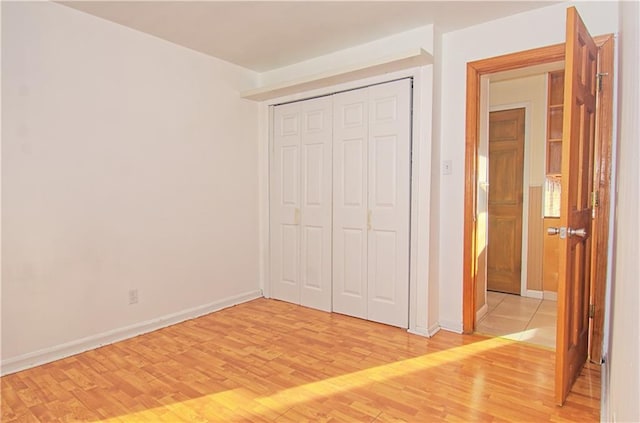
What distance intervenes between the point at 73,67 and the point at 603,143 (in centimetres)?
373

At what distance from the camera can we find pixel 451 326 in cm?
316

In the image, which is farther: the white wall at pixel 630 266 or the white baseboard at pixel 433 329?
the white baseboard at pixel 433 329

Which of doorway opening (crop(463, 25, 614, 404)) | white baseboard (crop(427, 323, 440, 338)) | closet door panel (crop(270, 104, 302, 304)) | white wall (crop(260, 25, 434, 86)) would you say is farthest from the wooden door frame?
closet door panel (crop(270, 104, 302, 304))

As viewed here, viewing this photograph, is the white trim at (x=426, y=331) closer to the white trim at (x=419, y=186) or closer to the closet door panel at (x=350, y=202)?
the white trim at (x=419, y=186)

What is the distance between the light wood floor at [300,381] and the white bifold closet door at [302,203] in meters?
0.77

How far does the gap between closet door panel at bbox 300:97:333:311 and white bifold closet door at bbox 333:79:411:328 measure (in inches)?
3.7

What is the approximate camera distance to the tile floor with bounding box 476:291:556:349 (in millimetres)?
3047

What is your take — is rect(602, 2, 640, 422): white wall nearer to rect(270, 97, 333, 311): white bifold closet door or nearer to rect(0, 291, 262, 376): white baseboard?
rect(270, 97, 333, 311): white bifold closet door

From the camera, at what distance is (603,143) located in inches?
97.6

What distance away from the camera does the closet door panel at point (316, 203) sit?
3.66 meters

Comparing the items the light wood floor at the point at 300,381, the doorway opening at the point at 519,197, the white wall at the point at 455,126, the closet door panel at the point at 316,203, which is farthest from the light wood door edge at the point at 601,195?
the closet door panel at the point at 316,203

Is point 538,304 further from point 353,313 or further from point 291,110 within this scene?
point 291,110

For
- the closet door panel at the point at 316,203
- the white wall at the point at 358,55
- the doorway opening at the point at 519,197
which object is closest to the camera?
the white wall at the point at 358,55

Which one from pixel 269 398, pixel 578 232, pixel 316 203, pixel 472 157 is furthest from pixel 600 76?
pixel 269 398
